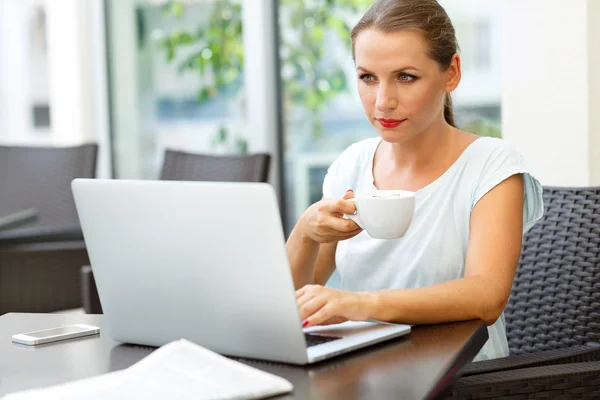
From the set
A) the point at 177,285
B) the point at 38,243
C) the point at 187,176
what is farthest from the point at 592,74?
the point at 38,243

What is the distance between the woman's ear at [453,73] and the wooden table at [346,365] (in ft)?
1.84

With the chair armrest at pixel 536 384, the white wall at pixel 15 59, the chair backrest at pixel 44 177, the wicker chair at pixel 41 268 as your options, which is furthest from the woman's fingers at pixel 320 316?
the white wall at pixel 15 59

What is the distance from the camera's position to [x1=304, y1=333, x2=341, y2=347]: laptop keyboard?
4.12 ft

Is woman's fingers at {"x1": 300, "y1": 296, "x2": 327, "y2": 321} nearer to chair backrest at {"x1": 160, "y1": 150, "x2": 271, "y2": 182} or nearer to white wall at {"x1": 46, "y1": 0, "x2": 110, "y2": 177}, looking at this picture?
chair backrest at {"x1": 160, "y1": 150, "x2": 271, "y2": 182}

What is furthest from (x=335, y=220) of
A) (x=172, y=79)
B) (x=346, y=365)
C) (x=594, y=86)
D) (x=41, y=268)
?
(x=172, y=79)

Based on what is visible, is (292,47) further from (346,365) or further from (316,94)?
(346,365)

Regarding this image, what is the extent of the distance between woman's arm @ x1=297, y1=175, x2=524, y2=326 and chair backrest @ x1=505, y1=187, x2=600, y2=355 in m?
0.23

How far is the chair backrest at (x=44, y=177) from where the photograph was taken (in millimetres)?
3809

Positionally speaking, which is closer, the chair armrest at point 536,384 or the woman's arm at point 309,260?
the chair armrest at point 536,384

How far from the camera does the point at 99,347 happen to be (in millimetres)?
1400

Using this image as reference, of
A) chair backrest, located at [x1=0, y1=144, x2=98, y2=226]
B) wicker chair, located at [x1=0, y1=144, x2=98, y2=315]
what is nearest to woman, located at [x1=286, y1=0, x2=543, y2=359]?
wicker chair, located at [x1=0, y1=144, x2=98, y2=315]

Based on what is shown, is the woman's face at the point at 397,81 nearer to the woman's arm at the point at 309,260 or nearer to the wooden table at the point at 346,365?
the woman's arm at the point at 309,260

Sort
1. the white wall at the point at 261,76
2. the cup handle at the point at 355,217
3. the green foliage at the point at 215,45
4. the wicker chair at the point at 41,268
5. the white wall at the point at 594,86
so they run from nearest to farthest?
the cup handle at the point at 355,217 → the white wall at the point at 594,86 → the wicker chair at the point at 41,268 → the white wall at the point at 261,76 → the green foliage at the point at 215,45

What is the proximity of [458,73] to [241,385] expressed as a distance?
953 mm
